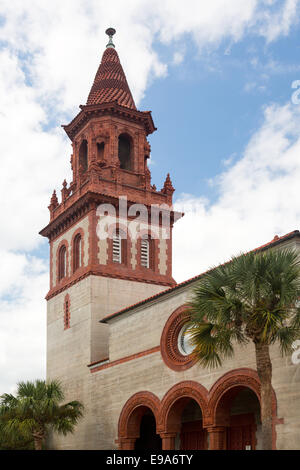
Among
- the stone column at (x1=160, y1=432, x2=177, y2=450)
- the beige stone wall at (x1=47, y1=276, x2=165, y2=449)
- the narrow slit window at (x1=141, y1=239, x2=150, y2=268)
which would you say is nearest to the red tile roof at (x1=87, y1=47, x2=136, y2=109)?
the narrow slit window at (x1=141, y1=239, x2=150, y2=268)

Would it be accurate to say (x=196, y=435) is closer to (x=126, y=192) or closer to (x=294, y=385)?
(x=294, y=385)

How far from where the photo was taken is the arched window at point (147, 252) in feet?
132

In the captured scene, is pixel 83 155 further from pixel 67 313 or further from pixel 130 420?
pixel 130 420

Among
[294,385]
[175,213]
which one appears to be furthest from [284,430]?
[175,213]

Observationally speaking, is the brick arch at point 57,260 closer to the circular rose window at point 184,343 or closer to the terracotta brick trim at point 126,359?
the terracotta brick trim at point 126,359

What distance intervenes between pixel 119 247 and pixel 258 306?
2074 cm

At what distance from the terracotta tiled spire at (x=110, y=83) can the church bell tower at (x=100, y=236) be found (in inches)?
3.2

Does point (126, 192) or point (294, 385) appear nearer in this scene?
point (294, 385)

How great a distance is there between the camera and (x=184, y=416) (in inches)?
1220

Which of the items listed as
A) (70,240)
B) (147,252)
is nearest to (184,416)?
(147,252)

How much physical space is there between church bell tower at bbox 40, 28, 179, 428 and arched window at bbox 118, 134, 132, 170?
2.8 inches

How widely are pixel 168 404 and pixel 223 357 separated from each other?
15.6 ft
